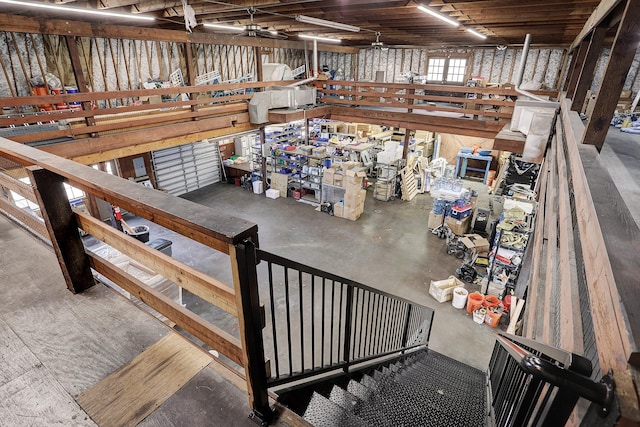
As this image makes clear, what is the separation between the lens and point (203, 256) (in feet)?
29.3

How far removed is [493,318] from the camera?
6.48m

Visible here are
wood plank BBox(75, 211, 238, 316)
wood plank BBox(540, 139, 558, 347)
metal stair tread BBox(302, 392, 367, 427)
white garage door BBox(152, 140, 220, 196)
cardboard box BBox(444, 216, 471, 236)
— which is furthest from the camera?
white garage door BBox(152, 140, 220, 196)

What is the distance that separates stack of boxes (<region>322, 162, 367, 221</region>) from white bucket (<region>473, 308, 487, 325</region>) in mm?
5166

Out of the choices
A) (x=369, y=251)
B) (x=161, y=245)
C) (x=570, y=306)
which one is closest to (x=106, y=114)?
(x=161, y=245)

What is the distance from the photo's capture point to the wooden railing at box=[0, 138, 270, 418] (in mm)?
1189

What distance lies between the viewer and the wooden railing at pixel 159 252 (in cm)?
119

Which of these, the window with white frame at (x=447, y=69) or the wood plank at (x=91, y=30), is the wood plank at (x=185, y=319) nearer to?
the wood plank at (x=91, y=30)

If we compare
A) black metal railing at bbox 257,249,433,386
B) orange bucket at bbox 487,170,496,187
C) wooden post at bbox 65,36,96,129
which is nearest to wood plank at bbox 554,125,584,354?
black metal railing at bbox 257,249,433,386

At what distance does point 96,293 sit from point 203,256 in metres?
6.83

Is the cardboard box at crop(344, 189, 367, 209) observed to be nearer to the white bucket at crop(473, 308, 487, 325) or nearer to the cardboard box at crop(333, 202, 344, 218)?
the cardboard box at crop(333, 202, 344, 218)

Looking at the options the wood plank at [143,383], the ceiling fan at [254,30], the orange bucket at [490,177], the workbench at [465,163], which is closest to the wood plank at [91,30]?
the ceiling fan at [254,30]

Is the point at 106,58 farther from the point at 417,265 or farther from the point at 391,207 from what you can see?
the point at 417,265

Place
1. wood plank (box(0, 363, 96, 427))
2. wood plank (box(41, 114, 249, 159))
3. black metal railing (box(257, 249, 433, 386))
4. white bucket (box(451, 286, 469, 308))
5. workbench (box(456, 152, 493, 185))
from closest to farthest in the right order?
wood plank (box(0, 363, 96, 427)) → black metal railing (box(257, 249, 433, 386)) → wood plank (box(41, 114, 249, 159)) → white bucket (box(451, 286, 469, 308)) → workbench (box(456, 152, 493, 185))

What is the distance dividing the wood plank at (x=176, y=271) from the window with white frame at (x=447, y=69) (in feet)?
58.0
